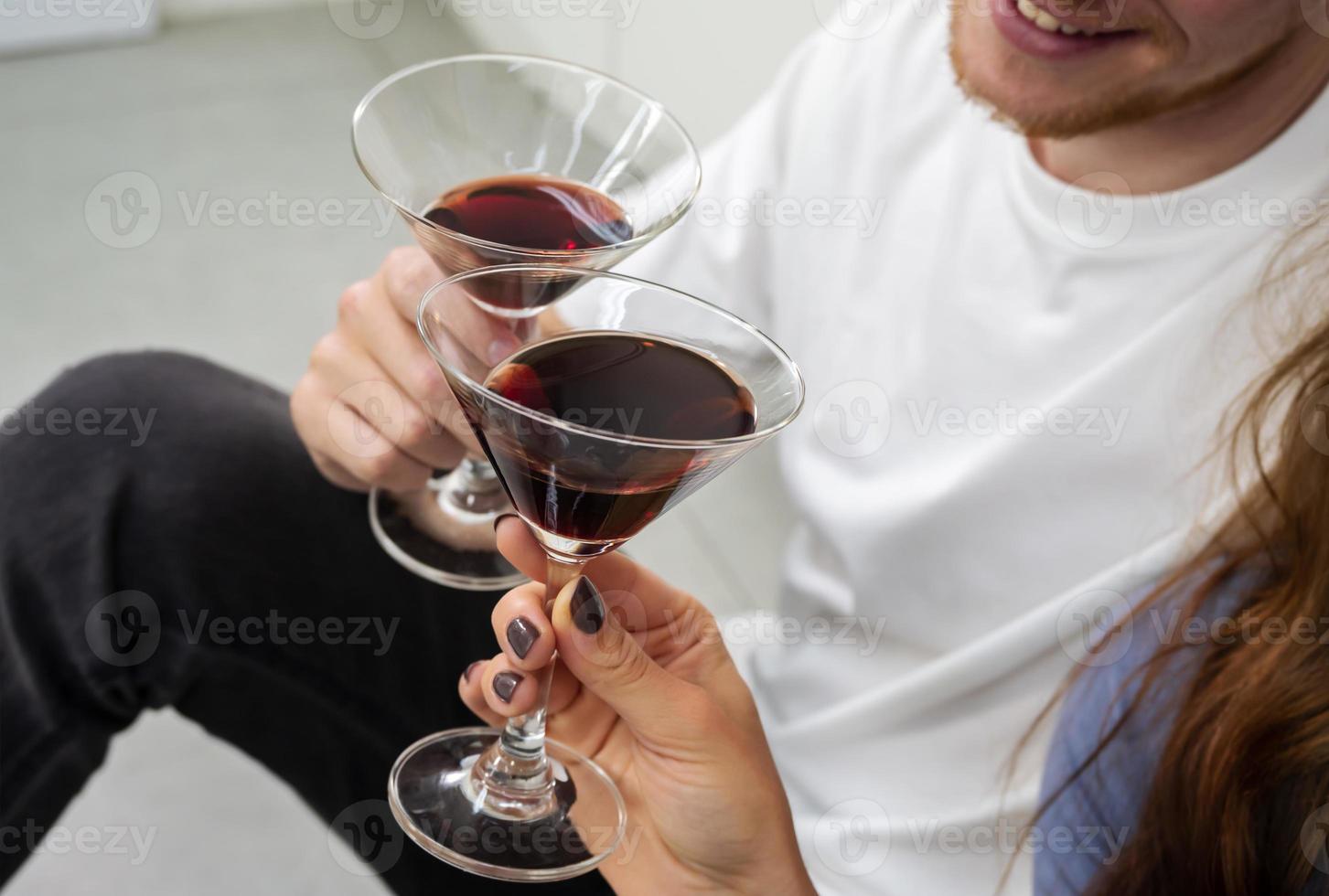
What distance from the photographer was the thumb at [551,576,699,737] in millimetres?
695

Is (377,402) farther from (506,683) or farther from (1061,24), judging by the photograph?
(1061,24)

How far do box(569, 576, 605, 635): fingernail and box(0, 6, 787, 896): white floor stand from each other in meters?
0.91

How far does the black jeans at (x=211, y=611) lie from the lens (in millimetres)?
972

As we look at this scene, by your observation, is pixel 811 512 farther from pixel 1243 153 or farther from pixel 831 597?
pixel 1243 153

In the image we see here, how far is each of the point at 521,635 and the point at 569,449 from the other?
0.50ft

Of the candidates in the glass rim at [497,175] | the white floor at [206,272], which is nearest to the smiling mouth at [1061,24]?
the glass rim at [497,175]

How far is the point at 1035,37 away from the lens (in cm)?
98

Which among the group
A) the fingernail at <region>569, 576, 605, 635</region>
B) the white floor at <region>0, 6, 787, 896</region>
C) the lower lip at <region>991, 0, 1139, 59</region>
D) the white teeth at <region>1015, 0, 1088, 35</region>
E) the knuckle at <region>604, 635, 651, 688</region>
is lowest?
the white floor at <region>0, 6, 787, 896</region>

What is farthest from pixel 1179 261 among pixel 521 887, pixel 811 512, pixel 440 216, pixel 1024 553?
pixel 521 887

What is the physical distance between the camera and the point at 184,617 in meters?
1.00

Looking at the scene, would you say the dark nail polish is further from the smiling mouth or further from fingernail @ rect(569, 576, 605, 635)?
the smiling mouth

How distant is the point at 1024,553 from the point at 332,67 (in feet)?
7.32

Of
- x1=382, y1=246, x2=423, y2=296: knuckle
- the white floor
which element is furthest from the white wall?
x1=382, y1=246, x2=423, y2=296: knuckle

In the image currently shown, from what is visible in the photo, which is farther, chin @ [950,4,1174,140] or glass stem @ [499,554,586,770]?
chin @ [950,4,1174,140]
